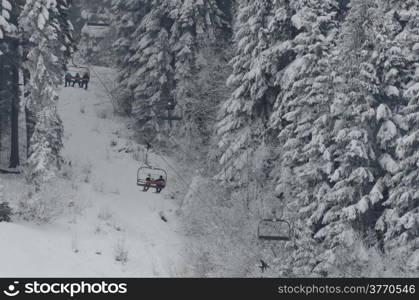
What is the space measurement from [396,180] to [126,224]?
489 inches

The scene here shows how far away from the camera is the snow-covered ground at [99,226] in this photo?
2061 centimetres

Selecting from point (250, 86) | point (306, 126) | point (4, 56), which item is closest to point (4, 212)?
point (4, 56)

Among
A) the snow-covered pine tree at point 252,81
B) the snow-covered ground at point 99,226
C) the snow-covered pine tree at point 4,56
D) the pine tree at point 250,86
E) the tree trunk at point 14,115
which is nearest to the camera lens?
the snow-covered ground at point 99,226

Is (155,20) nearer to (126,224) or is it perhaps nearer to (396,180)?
(126,224)

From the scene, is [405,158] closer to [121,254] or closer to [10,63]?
[121,254]

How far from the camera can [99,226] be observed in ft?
90.2

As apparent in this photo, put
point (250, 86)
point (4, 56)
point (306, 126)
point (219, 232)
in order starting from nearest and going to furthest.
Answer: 1. point (306, 126)
2. point (219, 232)
3. point (250, 86)
4. point (4, 56)

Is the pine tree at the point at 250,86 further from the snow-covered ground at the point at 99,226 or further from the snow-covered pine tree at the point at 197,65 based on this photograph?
the snow-covered pine tree at the point at 197,65

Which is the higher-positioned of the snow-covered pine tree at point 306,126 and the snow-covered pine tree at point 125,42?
the snow-covered pine tree at point 125,42

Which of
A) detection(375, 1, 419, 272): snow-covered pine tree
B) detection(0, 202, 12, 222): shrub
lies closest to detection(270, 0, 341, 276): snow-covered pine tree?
detection(375, 1, 419, 272): snow-covered pine tree

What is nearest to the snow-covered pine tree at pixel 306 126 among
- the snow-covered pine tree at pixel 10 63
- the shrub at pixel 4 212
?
the shrub at pixel 4 212

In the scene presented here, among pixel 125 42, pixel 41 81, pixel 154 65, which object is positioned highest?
pixel 125 42

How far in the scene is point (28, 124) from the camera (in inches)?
1233

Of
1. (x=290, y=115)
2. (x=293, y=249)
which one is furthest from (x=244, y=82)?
(x=293, y=249)
